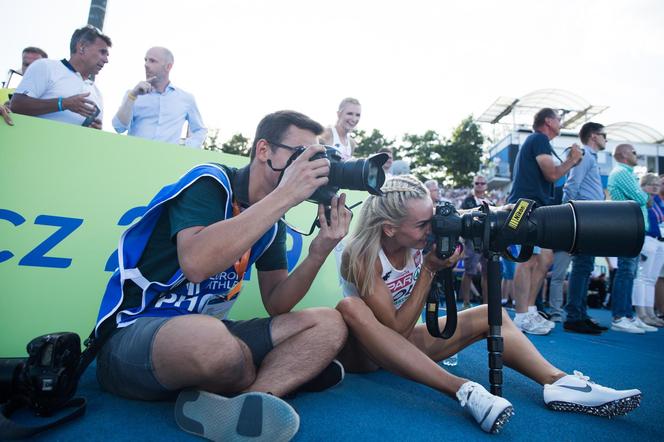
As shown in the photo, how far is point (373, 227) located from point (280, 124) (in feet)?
2.30

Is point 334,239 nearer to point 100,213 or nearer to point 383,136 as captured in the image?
point 100,213

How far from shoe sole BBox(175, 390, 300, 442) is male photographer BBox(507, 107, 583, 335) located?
2869 millimetres

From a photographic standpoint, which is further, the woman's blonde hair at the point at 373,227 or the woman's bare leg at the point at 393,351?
the woman's blonde hair at the point at 373,227

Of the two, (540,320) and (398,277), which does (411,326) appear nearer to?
(398,277)

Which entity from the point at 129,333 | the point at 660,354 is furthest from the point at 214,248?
the point at 660,354

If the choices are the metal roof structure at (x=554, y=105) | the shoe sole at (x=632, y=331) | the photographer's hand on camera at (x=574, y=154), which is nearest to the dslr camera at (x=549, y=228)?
the photographer's hand on camera at (x=574, y=154)

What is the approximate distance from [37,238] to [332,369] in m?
1.55

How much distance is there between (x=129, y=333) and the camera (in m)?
1.40

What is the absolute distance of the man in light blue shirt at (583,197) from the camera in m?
3.85

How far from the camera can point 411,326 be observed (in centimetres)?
191

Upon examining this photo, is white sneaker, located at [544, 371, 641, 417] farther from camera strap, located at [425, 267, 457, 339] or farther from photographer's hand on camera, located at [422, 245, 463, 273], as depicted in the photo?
photographer's hand on camera, located at [422, 245, 463, 273]

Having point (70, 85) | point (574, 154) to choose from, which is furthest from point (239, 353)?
point (574, 154)

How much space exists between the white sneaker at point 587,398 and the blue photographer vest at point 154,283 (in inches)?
56.6

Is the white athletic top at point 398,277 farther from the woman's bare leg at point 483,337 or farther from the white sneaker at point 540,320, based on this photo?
the white sneaker at point 540,320
